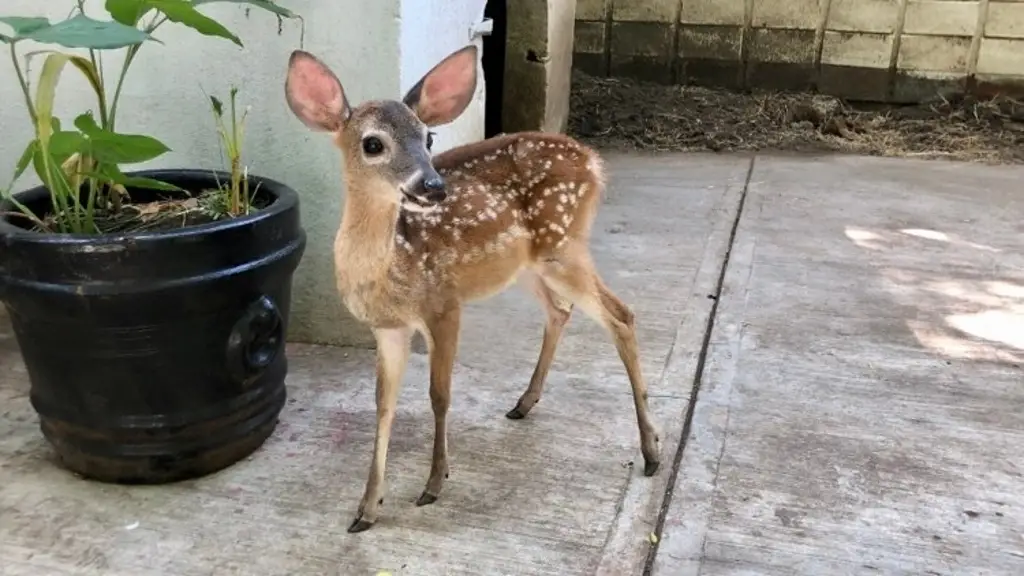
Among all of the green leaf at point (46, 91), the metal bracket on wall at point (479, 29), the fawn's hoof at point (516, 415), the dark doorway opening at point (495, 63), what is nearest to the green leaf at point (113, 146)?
the green leaf at point (46, 91)

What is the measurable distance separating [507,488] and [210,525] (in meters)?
0.77

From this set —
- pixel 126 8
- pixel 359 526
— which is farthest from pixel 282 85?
pixel 359 526

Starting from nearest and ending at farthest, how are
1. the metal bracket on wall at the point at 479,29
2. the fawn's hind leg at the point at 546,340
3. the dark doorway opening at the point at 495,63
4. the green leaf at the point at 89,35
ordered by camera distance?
the green leaf at the point at 89,35
the fawn's hind leg at the point at 546,340
the metal bracket on wall at the point at 479,29
the dark doorway opening at the point at 495,63

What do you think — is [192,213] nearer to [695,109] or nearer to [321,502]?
[321,502]

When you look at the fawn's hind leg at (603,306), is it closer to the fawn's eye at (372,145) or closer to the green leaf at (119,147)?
the fawn's eye at (372,145)

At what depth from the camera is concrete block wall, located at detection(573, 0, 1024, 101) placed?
22.7 feet

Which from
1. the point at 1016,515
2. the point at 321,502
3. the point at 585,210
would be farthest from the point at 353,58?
the point at 1016,515

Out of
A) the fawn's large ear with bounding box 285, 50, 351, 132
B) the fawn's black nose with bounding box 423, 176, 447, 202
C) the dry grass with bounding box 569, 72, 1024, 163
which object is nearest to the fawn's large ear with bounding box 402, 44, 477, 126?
the fawn's large ear with bounding box 285, 50, 351, 132

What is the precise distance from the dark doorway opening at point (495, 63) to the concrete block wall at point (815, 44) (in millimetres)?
1614

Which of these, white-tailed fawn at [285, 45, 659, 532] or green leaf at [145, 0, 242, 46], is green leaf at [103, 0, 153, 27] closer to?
green leaf at [145, 0, 242, 46]

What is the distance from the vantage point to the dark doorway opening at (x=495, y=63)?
5840mm

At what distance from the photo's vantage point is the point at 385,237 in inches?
94.0

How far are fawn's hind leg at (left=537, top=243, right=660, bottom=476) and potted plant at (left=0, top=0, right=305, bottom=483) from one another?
0.76 metres

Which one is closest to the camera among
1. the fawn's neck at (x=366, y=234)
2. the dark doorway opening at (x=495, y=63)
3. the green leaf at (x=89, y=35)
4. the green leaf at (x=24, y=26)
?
the green leaf at (x=89, y=35)
